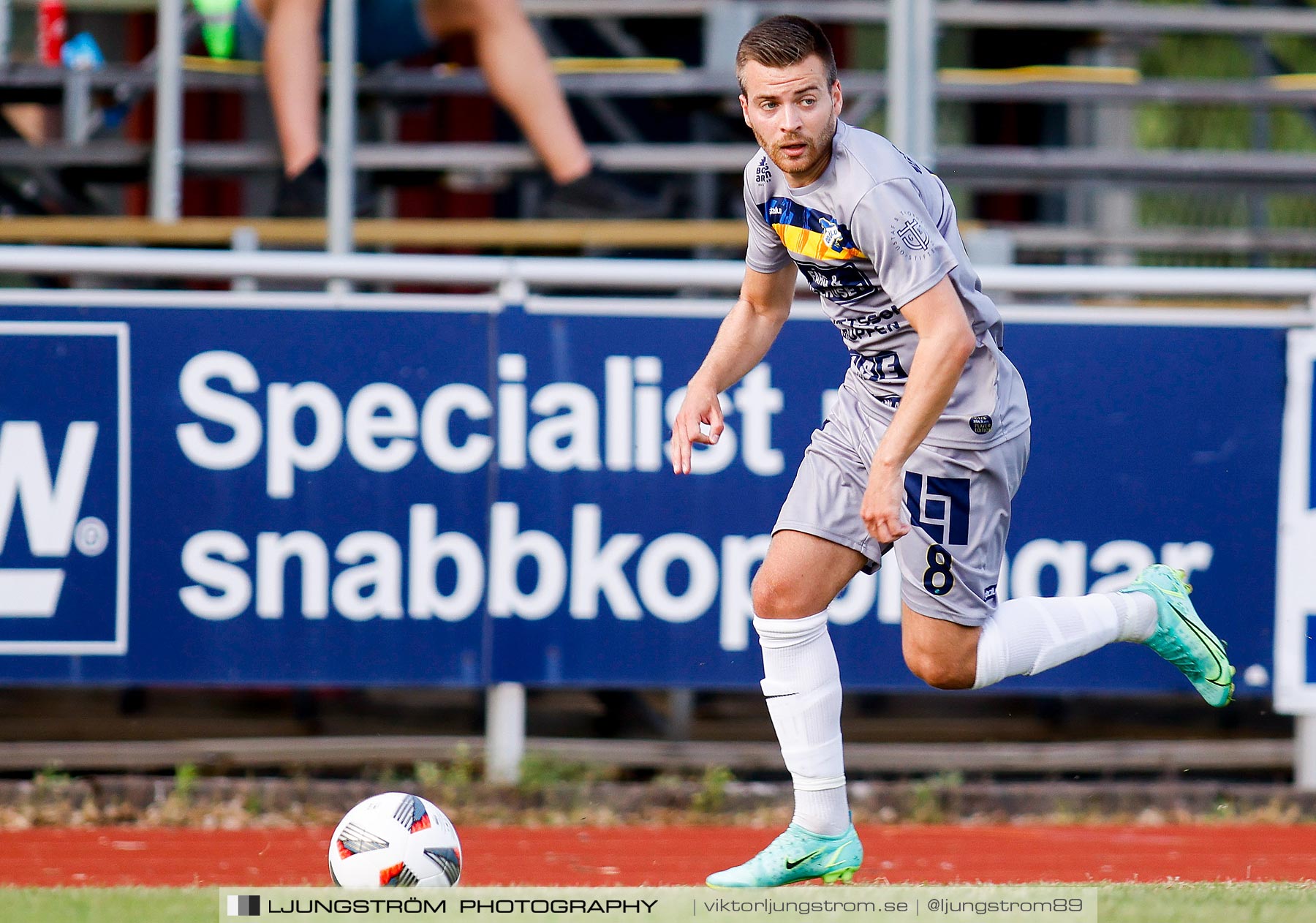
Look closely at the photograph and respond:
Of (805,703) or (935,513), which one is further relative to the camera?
(805,703)

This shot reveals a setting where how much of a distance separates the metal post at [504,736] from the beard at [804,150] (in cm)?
231

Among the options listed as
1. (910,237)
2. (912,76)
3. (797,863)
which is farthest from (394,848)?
(912,76)

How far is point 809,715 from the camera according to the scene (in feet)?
12.9

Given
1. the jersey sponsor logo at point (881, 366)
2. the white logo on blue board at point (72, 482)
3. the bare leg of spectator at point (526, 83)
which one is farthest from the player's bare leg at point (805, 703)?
the bare leg of spectator at point (526, 83)

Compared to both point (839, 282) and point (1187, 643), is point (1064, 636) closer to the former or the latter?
point (1187, 643)

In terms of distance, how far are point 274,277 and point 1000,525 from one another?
2.65 metres

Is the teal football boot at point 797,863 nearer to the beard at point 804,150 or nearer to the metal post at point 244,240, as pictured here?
the beard at point 804,150

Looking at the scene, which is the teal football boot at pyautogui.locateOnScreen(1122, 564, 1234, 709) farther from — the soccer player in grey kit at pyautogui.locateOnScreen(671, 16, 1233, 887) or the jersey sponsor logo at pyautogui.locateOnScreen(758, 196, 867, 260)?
the jersey sponsor logo at pyautogui.locateOnScreen(758, 196, 867, 260)

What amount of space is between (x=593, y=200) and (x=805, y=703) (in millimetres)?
3738

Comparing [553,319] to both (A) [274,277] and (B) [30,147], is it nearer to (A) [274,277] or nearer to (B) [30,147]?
(A) [274,277]

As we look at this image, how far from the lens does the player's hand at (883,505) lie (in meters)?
3.43

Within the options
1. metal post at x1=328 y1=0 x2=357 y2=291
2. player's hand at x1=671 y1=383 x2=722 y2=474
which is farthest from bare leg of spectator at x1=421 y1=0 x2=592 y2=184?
player's hand at x1=671 y1=383 x2=722 y2=474

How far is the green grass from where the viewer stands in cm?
356

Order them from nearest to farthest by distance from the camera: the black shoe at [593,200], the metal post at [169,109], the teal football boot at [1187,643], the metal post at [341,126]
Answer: the teal football boot at [1187,643], the metal post at [341,126], the metal post at [169,109], the black shoe at [593,200]
